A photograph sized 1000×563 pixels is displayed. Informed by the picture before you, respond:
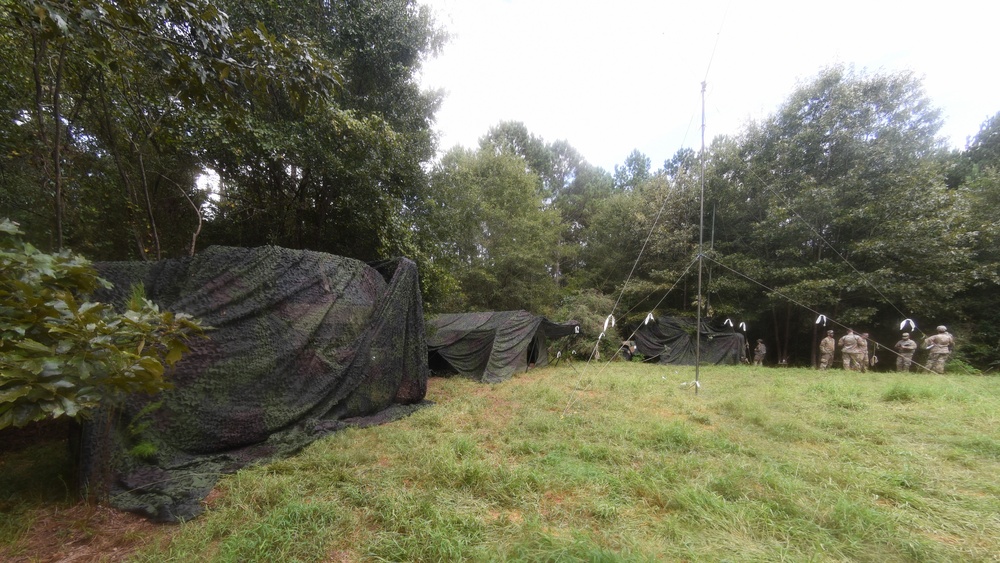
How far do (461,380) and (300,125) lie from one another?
499 centimetres

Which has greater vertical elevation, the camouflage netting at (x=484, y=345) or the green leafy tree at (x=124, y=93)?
the green leafy tree at (x=124, y=93)

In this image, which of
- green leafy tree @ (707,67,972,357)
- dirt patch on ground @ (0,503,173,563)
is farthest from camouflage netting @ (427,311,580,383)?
green leafy tree @ (707,67,972,357)

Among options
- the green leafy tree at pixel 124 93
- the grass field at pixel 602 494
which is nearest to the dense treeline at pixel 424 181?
the green leafy tree at pixel 124 93

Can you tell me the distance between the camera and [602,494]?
2295 millimetres

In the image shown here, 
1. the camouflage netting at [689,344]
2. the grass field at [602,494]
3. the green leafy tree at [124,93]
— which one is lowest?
the grass field at [602,494]

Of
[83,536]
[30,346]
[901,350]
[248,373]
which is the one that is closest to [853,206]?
[901,350]

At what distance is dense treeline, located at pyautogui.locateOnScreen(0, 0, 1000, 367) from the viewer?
8.06ft

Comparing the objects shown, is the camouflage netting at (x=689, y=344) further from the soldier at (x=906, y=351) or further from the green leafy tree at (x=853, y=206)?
the soldier at (x=906, y=351)

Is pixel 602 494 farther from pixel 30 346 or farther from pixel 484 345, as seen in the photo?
pixel 484 345

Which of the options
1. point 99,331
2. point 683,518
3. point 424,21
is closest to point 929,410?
point 683,518

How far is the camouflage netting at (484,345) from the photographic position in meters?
7.01

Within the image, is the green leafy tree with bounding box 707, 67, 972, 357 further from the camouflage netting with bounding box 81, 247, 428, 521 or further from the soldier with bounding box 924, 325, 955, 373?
the camouflage netting with bounding box 81, 247, 428, 521

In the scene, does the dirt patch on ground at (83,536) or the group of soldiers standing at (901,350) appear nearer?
the dirt patch on ground at (83,536)

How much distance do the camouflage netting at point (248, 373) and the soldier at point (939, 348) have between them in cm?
1132
